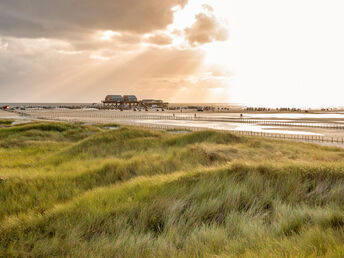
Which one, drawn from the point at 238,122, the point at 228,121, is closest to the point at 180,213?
the point at 238,122

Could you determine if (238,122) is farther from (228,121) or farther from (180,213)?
(180,213)

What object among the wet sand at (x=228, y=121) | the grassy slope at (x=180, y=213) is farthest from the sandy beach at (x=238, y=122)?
the grassy slope at (x=180, y=213)

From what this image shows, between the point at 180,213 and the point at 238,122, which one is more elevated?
the point at 180,213

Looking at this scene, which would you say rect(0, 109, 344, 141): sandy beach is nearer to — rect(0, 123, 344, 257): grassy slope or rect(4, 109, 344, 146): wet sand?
rect(4, 109, 344, 146): wet sand

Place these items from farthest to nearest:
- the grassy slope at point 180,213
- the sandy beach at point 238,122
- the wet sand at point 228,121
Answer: the sandy beach at point 238,122 → the wet sand at point 228,121 → the grassy slope at point 180,213

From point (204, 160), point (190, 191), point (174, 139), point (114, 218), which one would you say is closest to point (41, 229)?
point (114, 218)

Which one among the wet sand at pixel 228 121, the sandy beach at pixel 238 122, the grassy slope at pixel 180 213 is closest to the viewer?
the grassy slope at pixel 180 213

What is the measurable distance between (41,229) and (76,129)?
2831 centimetres

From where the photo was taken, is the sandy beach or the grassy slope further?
the sandy beach

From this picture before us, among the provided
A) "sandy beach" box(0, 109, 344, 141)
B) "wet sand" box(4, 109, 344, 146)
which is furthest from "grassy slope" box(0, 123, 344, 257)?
"sandy beach" box(0, 109, 344, 141)

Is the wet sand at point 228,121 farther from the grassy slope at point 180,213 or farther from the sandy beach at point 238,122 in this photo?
the grassy slope at point 180,213

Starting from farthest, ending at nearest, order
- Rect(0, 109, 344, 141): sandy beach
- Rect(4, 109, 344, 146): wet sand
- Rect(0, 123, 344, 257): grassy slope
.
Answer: Rect(0, 109, 344, 141): sandy beach < Rect(4, 109, 344, 146): wet sand < Rect(0, 123, 344, 257): grassy slope

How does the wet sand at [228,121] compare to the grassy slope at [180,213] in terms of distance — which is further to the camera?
the wet sand at [228,121]

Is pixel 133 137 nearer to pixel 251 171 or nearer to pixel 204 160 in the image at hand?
pixel 204 160
